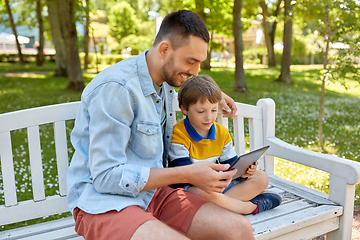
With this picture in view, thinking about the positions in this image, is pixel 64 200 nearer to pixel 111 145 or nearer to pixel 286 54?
pixel 111 145

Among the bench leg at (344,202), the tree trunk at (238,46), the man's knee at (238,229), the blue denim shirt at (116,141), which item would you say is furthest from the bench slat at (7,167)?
the tree trunk at (238,46)

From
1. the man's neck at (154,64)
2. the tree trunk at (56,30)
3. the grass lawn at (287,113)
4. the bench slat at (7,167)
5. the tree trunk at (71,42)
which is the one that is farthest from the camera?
the tree trunk at (56,30)

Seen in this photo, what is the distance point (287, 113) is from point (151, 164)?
7459 mm

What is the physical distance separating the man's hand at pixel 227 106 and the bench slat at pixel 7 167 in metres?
1.49

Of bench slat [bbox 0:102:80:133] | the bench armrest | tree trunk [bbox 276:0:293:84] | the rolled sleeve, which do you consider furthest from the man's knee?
tree trunk [bbox 276:0:293:84]

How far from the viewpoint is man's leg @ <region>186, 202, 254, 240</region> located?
1.81m

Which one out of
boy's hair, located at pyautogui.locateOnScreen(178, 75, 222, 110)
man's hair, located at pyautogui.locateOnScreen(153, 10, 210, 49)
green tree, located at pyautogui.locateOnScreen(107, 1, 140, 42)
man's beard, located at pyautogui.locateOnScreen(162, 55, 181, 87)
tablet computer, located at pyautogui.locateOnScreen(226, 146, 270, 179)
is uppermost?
green tree, located at pyautogui.locateOnScreen(107, 1, 140, 42)

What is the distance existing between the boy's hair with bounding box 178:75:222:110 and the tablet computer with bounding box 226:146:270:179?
448mm

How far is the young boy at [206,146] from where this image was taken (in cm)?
217

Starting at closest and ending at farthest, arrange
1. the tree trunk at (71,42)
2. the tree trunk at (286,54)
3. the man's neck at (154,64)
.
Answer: the man's neck at (154,64) → the tree trunk at (71,42) → the tree trunk at (286,54)

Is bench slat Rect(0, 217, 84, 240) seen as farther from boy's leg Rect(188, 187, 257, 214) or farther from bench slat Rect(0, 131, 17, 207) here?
boy's leg Rect(188, 187, 257, 214)

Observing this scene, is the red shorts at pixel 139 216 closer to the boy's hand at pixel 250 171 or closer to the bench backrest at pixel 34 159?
the boy's hand at pixel 250 171

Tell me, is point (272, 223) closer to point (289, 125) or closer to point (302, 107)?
point (289, 125)

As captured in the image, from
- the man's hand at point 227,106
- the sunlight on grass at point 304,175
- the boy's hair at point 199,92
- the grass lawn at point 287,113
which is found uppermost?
the boy's hair at point 199,92
